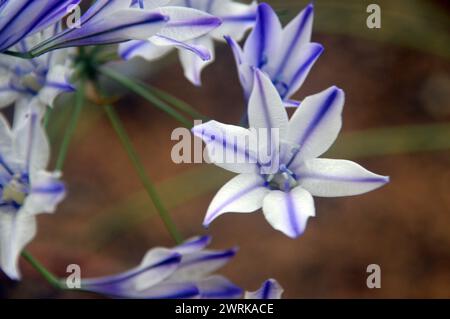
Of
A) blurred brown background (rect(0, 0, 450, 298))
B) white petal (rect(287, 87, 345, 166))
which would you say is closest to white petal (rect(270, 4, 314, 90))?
white petal (rect(287, 87, 345, 166))

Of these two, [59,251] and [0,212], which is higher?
[59,251]

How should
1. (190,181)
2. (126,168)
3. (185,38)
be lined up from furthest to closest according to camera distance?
(126,168), (190,181), (185,38)

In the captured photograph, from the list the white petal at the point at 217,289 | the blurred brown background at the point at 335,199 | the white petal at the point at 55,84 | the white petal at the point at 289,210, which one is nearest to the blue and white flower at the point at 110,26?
the white petal at the point at 55,84

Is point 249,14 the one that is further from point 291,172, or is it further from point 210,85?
point 210,85

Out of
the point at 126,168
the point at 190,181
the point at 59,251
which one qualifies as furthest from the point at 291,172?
the point at 126,168

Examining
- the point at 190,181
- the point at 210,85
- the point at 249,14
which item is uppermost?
the point at 210,85

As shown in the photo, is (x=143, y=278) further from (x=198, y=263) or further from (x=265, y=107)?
(x=265, y=107)

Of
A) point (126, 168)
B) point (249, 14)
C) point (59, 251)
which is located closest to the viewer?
point (249, 14)
